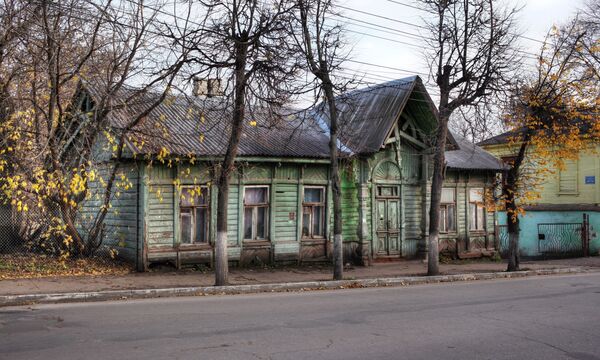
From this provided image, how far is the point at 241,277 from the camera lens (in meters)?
15.6

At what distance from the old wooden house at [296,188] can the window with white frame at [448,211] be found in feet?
0.13

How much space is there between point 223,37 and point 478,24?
316 inches

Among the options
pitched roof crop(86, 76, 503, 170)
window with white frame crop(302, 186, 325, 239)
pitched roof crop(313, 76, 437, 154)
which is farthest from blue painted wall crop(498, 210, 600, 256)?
window with white frame crop(302, 186, 325, 239)

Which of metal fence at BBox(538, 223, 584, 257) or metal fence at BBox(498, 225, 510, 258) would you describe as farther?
metal fence at BBox(538, 223, 584, 257)

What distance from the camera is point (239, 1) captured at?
13562mm

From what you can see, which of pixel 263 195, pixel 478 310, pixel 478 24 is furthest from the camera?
pixel 263 195

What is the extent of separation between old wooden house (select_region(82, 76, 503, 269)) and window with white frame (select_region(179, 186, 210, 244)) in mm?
31

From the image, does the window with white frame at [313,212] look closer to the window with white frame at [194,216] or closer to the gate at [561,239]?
the window with white frame at [194,216]

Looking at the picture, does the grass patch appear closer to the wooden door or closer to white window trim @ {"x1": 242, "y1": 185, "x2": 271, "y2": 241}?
white window trim @ {"x1": 242, "y1": 185, "x2": 271, "y2": 241}

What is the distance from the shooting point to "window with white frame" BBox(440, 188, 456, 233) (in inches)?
894

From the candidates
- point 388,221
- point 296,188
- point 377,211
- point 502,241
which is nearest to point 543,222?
point 502,241

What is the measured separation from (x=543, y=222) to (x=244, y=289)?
1802 centimetres

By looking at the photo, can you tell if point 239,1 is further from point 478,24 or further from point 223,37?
point 478,24

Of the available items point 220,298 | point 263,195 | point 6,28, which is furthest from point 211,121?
point 220,298
